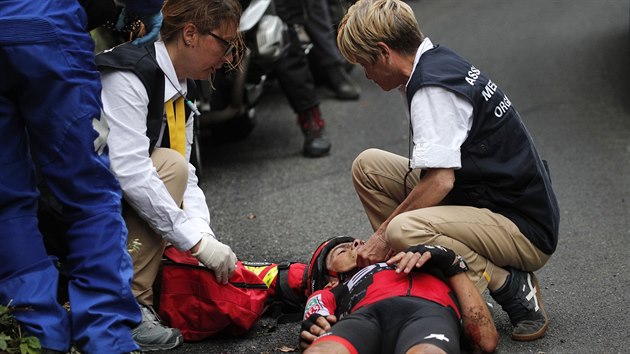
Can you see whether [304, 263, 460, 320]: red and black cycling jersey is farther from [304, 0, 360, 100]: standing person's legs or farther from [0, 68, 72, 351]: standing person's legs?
[304, 0, 360, 100]: standing person's legs

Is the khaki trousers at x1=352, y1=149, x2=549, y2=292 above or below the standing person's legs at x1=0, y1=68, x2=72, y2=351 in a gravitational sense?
below

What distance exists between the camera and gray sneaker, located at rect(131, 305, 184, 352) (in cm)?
377

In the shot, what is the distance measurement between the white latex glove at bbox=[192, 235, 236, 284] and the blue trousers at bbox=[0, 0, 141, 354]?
608mm

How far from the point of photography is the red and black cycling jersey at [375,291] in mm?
3586

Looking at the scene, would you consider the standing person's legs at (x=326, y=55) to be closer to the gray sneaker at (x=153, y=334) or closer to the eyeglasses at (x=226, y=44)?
the eyeglasses at (x=226, y=44)

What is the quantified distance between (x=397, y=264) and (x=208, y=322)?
2.72ft

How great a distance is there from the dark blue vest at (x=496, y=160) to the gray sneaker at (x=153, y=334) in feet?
4.11

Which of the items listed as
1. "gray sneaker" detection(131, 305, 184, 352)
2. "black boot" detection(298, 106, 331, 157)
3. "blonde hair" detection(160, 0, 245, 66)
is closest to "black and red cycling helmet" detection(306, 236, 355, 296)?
"gray sneaker" detection(131, 305, 184, 352)

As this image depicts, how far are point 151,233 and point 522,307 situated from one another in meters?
1.45

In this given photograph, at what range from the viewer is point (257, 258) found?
498cm

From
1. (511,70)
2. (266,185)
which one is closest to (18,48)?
(266,185)

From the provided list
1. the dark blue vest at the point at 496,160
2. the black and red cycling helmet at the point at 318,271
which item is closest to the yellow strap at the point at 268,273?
the black and red cycling helmet at the point at 318,271

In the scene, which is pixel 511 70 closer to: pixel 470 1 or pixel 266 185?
pixel 266 185

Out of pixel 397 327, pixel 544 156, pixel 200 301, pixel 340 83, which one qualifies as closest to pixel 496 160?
pixel 397 327
